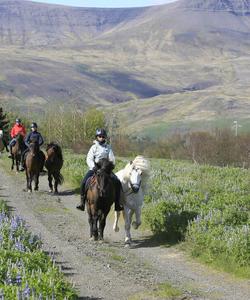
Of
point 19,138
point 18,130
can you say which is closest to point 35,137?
point 19,138

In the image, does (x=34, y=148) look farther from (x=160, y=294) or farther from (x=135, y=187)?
(x=160, y=294)

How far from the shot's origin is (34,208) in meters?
19.2

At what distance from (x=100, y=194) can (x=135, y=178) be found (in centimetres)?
95

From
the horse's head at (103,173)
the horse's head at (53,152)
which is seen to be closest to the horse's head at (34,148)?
the horse's head at (53,152)

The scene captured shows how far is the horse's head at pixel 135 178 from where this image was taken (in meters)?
14.3

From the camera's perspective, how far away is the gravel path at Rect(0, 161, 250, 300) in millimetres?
10211

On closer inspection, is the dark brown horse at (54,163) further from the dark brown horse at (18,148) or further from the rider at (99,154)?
the rider at (99,154)

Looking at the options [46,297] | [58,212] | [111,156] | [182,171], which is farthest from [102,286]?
[182,171]

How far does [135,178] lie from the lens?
14.4m

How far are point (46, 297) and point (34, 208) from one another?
11926mm

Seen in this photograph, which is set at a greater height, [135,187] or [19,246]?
[135,187]

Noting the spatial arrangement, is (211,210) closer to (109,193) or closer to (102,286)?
(109,193)

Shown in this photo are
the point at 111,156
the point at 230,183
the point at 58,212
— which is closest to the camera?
the point at 111,156

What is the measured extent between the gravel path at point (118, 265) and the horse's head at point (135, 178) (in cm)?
137
